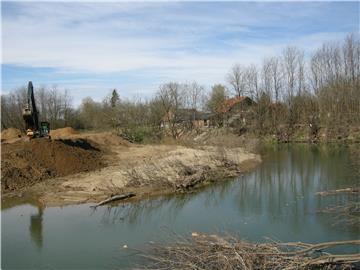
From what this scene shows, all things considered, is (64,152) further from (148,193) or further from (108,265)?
(108,265)

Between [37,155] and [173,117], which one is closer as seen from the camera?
[37,155]

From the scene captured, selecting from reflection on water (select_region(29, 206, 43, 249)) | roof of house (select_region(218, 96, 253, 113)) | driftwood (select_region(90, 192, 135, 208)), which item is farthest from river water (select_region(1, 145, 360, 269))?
roof of house (select_region(218, 96, 253, 113))

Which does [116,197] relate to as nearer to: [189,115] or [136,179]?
[136,179]

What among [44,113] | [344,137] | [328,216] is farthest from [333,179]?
[44,113]

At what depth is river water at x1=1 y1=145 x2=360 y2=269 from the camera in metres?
9.60

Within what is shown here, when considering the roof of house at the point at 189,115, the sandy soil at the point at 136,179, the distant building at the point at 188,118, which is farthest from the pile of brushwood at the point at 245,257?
the roof of house at the point at 189,115

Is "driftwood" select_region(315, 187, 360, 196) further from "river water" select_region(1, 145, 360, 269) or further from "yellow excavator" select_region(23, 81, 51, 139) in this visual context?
"yellow excavator" select_region(23, 81, 51, 139)

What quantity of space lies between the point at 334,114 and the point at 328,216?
28240 millimetres

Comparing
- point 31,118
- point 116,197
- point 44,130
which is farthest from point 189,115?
point 116,197

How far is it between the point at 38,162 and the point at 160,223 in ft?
31.1

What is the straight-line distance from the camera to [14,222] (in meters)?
12.5

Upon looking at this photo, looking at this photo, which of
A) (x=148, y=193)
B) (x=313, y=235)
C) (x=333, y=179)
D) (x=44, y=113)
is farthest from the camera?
(x=44, y=113)

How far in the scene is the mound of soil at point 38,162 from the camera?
17609 millimetres

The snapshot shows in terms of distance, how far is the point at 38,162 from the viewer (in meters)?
19.6
